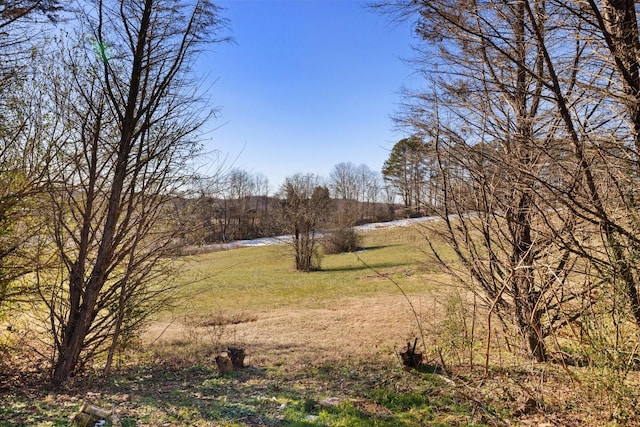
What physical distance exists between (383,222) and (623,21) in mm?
42217

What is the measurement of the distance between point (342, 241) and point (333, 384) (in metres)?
24.3

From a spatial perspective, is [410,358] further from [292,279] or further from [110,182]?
[292,279]

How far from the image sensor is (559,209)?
167 inches

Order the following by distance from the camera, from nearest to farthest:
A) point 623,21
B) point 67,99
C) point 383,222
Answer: point 623,21, point 67,99, point 383,222

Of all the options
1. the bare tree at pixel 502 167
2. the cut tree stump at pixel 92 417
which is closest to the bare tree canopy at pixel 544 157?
the bare tree at pixel 502 167

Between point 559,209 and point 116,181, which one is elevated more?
point 116,181

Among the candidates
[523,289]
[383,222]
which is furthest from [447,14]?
[383,222]

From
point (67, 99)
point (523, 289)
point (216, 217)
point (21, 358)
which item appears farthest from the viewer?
point (216, 217)

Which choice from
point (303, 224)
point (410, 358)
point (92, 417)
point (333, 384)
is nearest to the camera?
point (92, 417)

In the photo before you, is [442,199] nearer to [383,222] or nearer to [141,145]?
[141,145]

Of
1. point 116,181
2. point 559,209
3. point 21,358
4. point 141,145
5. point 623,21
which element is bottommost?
point 21,358

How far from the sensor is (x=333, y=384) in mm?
5590

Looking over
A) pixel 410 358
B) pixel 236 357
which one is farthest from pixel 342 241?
pixel 410 358

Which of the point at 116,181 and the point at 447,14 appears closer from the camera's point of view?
the point at 447,14
